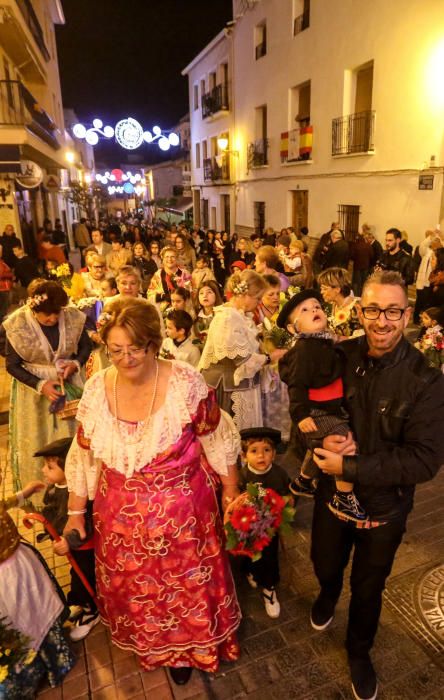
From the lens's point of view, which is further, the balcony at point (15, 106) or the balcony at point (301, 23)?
the balcony at point (301, 23)

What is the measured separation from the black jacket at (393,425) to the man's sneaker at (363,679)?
97cm

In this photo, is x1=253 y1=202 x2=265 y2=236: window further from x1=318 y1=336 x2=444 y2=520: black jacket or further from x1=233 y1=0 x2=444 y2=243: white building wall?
x1=318 y1=336 x2=444 y2=520: black jacket

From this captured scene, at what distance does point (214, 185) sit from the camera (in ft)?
92.6

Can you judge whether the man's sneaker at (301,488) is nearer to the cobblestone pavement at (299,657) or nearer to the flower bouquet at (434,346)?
the cobblestone pavement at (299,657)

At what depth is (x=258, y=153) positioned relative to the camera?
21.0 m

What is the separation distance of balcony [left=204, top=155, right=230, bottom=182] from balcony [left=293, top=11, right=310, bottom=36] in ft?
27.9

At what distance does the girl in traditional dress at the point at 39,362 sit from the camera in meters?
4.01

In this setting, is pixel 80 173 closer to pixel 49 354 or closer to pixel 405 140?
pixel 405 140

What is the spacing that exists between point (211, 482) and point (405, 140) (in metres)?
11.8

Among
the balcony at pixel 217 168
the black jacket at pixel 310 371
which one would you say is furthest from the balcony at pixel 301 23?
the black jacket at pixel 310 371

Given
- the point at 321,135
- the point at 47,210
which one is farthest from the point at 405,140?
the point at 47,210

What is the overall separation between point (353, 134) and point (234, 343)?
1220cm

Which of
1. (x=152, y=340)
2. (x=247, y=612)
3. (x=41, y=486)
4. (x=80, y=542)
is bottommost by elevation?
(x=247, y=612)

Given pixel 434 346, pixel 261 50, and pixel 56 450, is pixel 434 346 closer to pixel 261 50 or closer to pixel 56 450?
pixel 56 450
